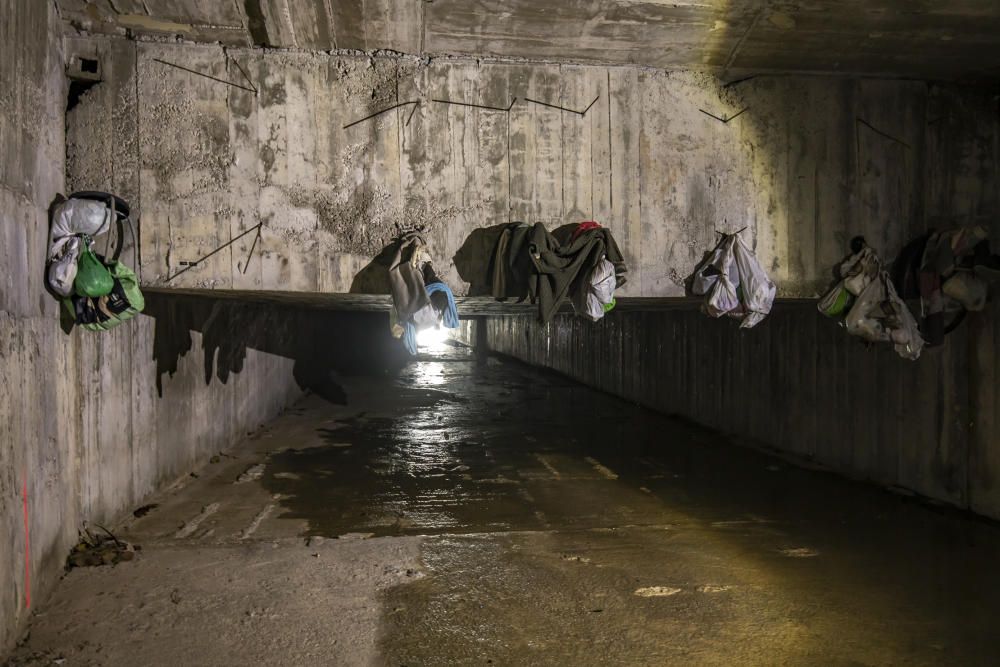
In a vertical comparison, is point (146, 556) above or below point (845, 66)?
below

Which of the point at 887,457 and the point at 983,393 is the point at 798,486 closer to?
the point at 887,457

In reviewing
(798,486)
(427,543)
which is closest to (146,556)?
(427,543)

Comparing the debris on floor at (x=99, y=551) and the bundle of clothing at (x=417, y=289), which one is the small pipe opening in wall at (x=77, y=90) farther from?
the debris on floor at (x=99, y=551)

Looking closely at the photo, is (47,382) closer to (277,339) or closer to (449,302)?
(449,302)

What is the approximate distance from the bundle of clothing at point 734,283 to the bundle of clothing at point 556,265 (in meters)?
0.77

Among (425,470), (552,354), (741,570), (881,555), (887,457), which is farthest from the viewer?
(552,354)

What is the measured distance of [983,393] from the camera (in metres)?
6.76

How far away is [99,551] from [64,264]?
2562 millimetres

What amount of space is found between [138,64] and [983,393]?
27.8ft

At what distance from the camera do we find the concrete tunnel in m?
4.43

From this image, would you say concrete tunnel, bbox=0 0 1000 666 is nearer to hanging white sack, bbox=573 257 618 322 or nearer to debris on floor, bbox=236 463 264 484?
hanging white sack, bbox=573 257 618 322

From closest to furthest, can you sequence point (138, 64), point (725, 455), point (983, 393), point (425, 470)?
point (138, 64)
point (983, 393)
point (425, 470)
point (725, 455)

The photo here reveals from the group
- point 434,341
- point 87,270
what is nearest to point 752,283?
point 87,270

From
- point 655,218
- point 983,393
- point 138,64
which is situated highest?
point 138,64
